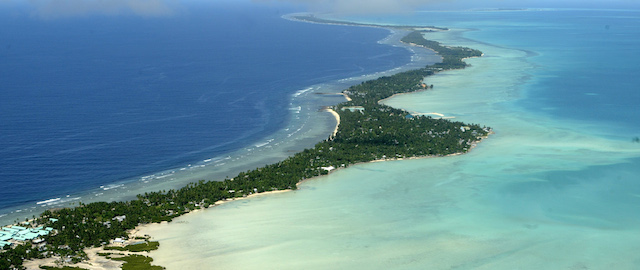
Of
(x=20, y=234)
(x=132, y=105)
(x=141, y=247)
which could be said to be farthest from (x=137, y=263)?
(x=132, y=105)

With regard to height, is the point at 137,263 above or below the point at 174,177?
below

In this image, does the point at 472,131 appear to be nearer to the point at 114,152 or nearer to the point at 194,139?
the point at 194,139

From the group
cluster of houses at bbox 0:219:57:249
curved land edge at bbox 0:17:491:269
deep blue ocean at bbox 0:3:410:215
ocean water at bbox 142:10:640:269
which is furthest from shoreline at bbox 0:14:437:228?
ocean water at bbox 142:10:640:269

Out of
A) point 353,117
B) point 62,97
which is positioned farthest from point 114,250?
point 62,97

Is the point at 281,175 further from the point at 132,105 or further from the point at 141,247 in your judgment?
the point at 132,105

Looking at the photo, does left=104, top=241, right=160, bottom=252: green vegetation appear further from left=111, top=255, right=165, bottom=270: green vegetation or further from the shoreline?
the shoreline

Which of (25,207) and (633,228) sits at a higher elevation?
(25,207)
